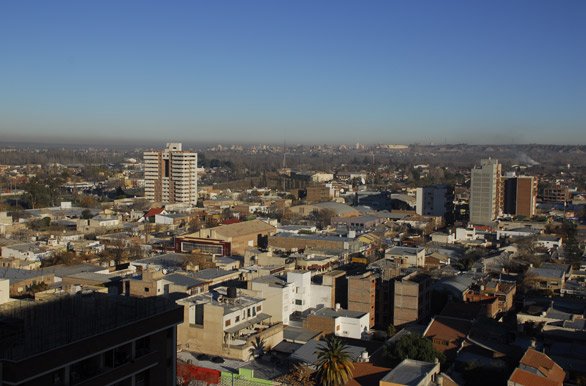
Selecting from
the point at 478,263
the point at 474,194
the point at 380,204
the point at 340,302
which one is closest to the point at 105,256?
the point at 340,302

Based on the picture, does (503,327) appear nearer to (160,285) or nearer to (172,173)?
(160,285)

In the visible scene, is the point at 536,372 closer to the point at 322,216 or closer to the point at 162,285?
the point at 162,285

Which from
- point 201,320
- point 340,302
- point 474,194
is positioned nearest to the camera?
point 201,320

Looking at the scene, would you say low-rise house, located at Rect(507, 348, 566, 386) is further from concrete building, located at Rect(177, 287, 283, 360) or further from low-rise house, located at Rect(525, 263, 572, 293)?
low-rise house, located at Rect(525, 263, 572, 293)

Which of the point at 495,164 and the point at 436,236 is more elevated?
the point at 495,164

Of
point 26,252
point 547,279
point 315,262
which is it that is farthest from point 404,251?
point 26,252

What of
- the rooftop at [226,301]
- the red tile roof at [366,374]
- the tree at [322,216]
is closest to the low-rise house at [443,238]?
the tree at [322,216]
